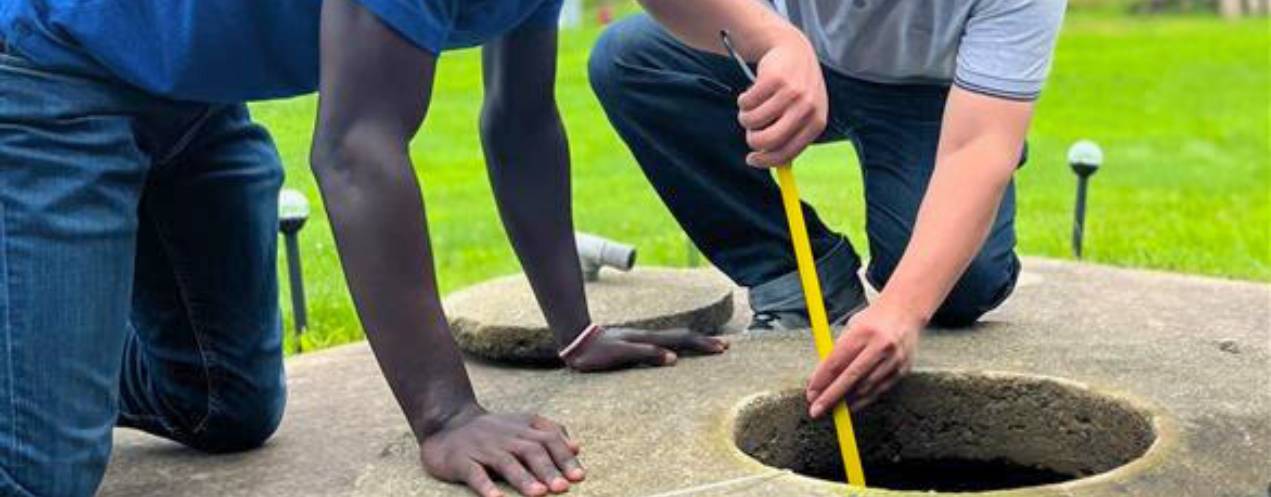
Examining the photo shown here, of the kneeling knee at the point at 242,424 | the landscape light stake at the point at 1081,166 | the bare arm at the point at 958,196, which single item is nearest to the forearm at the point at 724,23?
the bare arm at the point at 958,196

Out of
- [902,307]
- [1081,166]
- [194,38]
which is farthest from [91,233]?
[1081,166]

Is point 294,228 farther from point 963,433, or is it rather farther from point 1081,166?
point 1081,166

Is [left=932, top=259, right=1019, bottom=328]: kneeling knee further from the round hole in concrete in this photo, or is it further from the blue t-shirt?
the blue t-shirt

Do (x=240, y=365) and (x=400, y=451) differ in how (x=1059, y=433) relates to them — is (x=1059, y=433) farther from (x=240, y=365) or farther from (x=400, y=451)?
(x=240, y=365)

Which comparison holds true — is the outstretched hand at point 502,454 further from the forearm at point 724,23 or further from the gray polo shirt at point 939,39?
the gray polo shirt at point 939,39

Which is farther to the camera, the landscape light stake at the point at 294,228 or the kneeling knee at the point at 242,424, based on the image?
the landscape light stake at the point at 294,228

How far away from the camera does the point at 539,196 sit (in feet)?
8.29

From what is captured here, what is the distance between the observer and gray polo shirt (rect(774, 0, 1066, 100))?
7.88 ft

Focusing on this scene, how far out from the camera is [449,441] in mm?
2055

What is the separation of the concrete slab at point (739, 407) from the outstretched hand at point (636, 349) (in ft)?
0.12

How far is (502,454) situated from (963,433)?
0.73 meters

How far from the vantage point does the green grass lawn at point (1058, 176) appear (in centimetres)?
385

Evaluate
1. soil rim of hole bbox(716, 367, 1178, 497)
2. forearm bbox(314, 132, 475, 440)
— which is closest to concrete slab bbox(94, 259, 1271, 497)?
soil rim of hole bbox(716, 367, 1178, 497)

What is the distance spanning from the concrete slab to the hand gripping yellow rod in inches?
5.4
